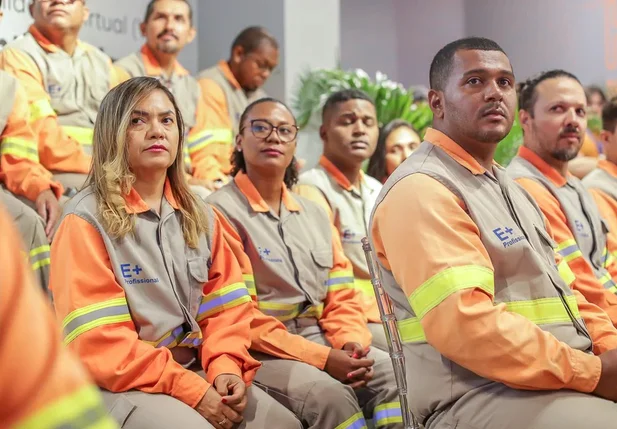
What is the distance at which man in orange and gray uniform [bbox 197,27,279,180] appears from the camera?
16.5 ft

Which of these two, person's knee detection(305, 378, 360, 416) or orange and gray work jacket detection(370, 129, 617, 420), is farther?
person's knee detection(305, 378, 360, 416)

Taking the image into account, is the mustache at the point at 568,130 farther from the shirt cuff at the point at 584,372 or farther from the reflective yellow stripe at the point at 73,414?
the reflective yellow stripe at the point at 73,414

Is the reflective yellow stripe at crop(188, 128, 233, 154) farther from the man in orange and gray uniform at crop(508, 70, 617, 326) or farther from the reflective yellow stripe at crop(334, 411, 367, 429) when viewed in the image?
the reflective yellow stripe at crop(334, 411, 367, 429)

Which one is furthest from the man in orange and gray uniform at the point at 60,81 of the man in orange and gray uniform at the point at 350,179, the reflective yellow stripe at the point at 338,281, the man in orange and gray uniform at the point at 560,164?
the man in orange and gray uniform at the point at 560,164

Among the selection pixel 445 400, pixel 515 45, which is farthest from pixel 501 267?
pixel 515 45

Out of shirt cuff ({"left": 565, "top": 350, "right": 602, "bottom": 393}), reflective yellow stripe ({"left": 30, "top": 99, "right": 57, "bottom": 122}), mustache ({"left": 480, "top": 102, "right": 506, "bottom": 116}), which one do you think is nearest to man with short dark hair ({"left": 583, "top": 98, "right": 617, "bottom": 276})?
mustache ({"left": 480, "top": 102, "right": 506, "bottom": 116})

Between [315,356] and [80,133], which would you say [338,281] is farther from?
[80,133]

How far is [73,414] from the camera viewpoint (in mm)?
736

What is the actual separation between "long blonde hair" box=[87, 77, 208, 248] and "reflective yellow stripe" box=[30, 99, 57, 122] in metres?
1.24

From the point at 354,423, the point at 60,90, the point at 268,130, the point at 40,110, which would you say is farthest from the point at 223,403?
the point at 60,90

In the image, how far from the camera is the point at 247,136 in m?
3.47

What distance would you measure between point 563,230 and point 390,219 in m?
1.23

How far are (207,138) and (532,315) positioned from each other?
3.04 meters

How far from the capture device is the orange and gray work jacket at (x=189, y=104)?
471cm
